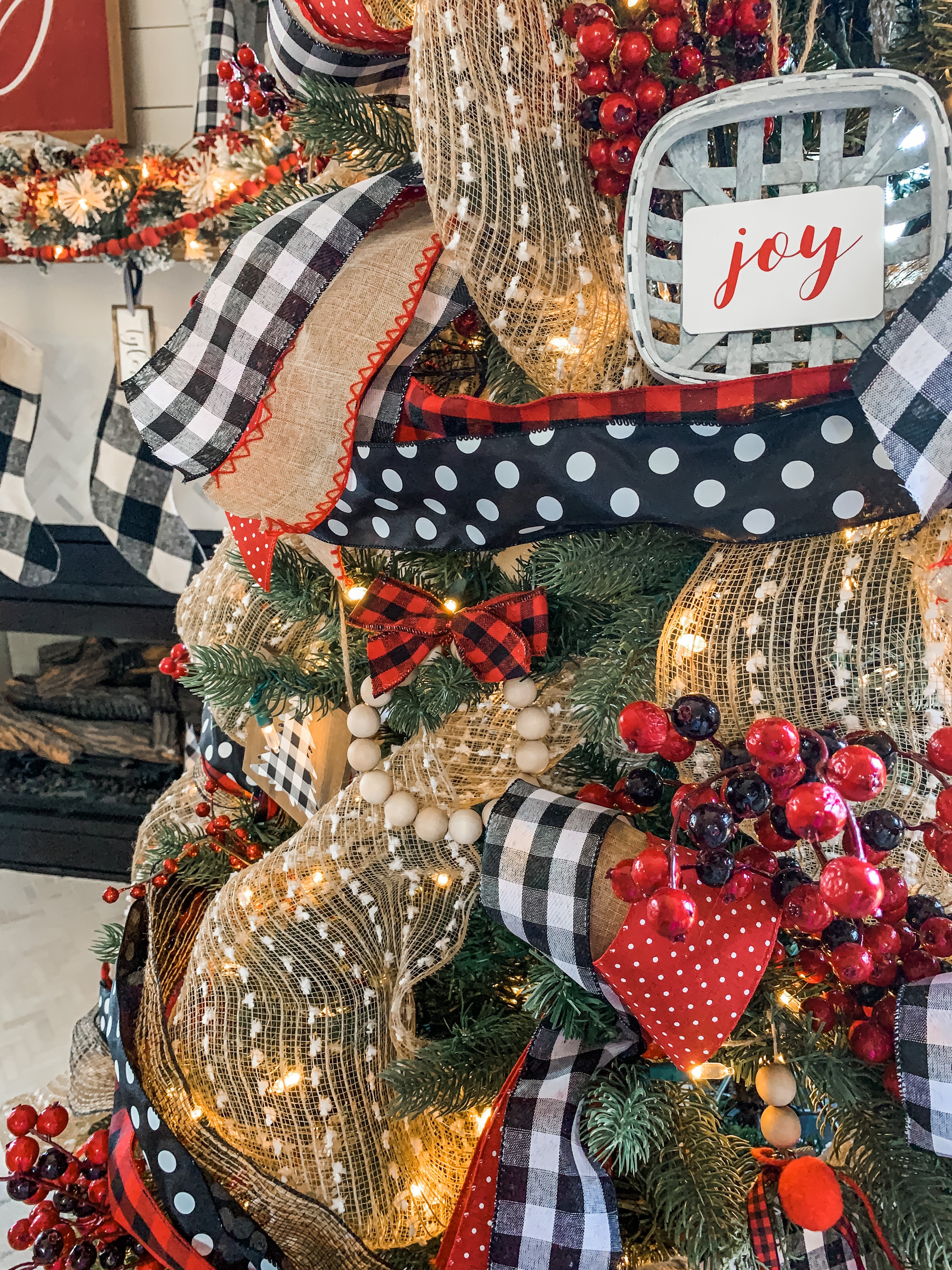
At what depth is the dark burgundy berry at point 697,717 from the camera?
404mm

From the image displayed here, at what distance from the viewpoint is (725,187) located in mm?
419

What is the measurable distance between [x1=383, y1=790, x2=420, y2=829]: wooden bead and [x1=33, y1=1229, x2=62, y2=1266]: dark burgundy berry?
433 millimetres

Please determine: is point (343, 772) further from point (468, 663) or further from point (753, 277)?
point (753, 277)

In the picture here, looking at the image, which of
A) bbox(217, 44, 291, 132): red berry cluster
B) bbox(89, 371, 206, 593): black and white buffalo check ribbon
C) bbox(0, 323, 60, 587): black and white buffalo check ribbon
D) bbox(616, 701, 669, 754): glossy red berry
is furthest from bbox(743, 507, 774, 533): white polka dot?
bbox(0, 323, 60, 587): black and white buffalo check ribbon

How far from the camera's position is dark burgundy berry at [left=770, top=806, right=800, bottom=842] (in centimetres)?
40

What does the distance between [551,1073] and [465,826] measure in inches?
6.2

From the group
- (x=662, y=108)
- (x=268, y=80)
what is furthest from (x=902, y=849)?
(x=268, y=80)

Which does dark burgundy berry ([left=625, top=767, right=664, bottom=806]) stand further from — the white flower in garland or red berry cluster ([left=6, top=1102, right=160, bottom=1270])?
the white flower in garland

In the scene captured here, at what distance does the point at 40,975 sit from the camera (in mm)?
1498

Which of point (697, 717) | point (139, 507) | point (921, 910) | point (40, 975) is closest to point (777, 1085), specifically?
point (921, 910)

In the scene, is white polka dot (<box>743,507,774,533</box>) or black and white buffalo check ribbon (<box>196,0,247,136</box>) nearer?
white polka dot (<box>743,507,774,533</box>)

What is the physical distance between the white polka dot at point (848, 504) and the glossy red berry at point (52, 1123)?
76 cm

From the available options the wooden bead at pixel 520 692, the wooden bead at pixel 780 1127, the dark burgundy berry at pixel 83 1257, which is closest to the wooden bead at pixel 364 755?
the wooden bead at pixel 520 692

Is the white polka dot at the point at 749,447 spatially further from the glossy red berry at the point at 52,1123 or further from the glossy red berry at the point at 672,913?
the glossy red berry at the point at 52,1123
